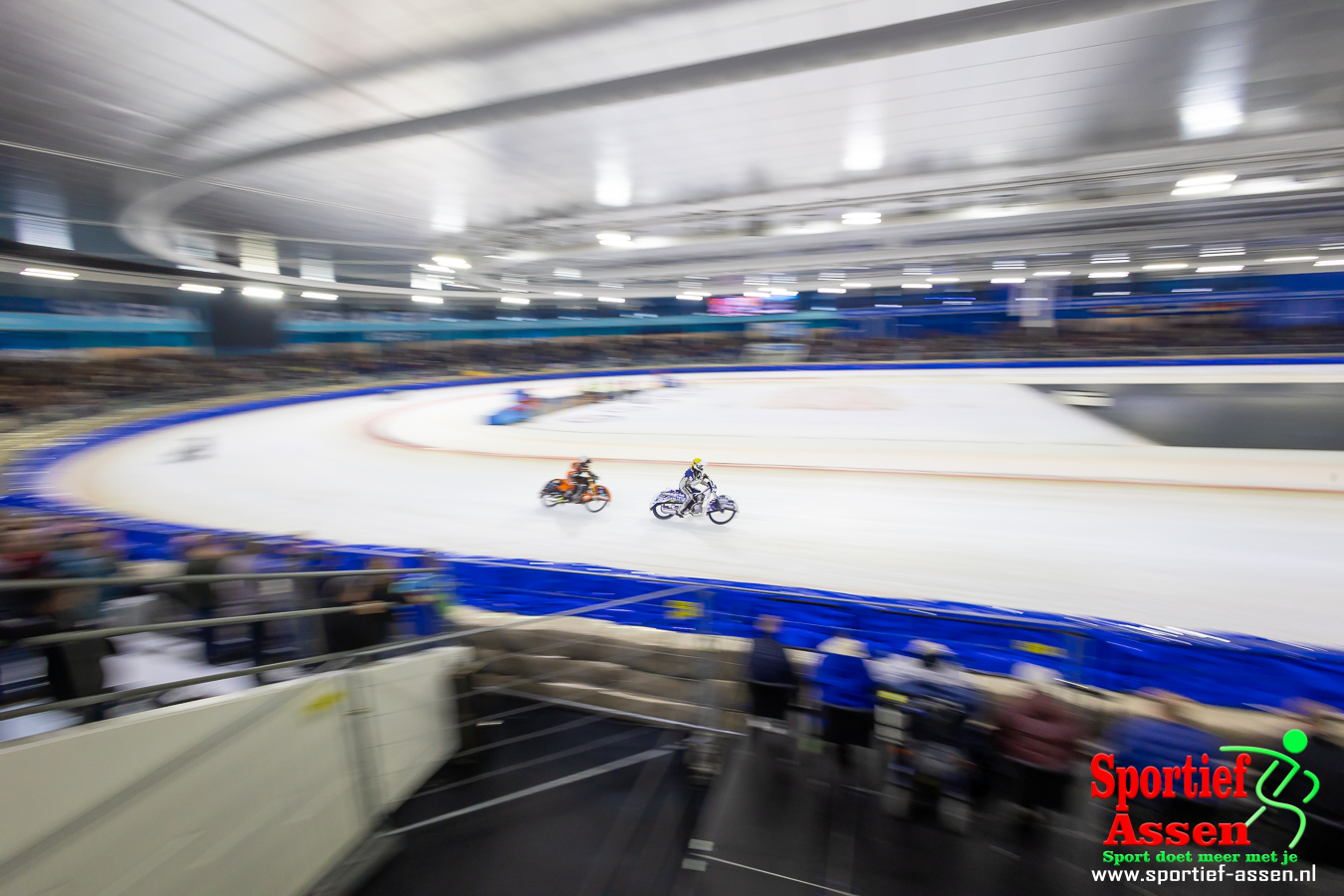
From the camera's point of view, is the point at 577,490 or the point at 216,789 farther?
the point at 577,490

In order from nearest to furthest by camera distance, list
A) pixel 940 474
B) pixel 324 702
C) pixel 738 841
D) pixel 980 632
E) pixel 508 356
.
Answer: pixel 738 841 → pixel 324 702 → pixel 980 632 → pixel 940 474 → pixel 508 356

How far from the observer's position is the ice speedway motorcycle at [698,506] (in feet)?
23.7

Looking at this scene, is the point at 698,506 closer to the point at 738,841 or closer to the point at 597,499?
the point at 597,499

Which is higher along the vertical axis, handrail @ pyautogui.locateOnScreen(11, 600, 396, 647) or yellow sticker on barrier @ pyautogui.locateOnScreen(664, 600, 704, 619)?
handrail @ pyautogui.locateOnScreen(11, 600, 396, 647)

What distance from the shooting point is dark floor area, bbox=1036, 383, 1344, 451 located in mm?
10773

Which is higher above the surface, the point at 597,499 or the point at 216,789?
the point at 597,499

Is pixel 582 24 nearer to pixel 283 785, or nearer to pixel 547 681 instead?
pixel 547 681

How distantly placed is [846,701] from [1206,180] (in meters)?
12.3

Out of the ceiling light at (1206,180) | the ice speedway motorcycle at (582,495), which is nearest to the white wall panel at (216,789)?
the ice speedway motorcycle at (582,495)

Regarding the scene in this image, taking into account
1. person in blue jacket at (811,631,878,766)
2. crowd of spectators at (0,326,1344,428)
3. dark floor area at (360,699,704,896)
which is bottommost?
dark floor area at (360,699,704,896)

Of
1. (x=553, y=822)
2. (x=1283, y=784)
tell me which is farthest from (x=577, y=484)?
(x=1283, y=784)

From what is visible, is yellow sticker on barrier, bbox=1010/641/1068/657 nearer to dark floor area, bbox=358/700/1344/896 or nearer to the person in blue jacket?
dark floor area, bbox=358/700/1344/896

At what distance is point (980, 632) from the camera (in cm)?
369

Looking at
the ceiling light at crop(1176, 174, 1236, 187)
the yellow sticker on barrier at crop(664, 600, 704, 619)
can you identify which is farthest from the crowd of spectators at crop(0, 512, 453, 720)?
the ceiling light at crop(1176, 174, 1236, 187)
